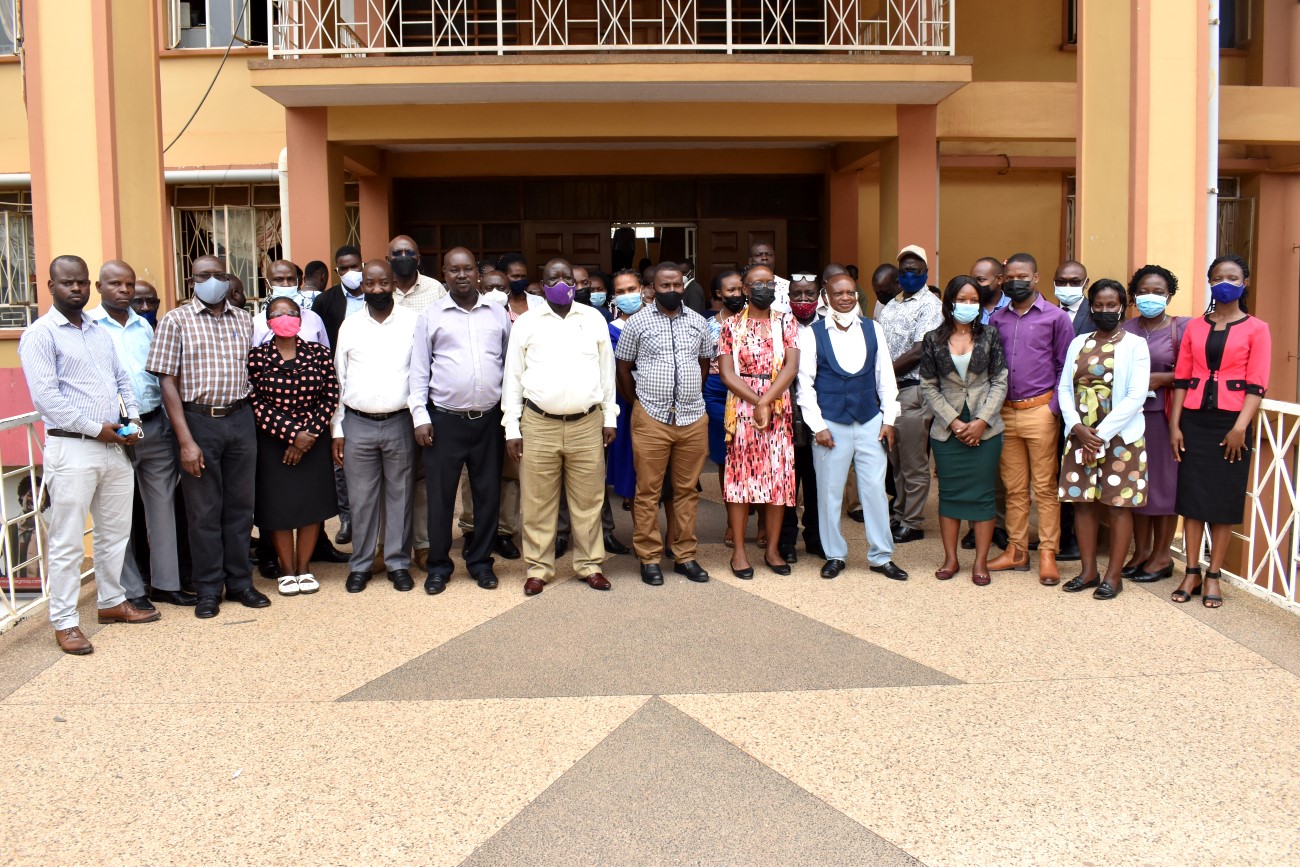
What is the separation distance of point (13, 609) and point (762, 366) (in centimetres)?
405

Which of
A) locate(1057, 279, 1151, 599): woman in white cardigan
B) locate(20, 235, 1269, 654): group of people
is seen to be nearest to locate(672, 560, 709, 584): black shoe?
locate(20, 235, 1269, 654): group of people

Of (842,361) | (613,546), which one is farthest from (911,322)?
(613,546)

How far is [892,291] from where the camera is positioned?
7.75 m

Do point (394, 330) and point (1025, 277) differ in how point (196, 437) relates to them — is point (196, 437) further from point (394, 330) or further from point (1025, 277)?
point (1025, 277)

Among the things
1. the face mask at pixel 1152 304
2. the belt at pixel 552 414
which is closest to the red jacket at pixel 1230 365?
the face mask at pixel 1152 304

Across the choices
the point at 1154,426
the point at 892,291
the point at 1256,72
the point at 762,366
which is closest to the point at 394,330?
the point at 762,366

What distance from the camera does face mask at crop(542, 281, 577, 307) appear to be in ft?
19.4

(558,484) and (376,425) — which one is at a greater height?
(376,425)

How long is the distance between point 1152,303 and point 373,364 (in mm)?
4204

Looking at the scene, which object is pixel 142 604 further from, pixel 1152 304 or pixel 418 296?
pixel 1152 304

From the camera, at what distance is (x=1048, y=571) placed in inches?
243

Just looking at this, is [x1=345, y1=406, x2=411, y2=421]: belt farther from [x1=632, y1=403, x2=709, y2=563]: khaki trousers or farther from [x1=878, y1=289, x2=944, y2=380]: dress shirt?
[x1=878, y1=289, x2=944, y2=380]: dress shirt

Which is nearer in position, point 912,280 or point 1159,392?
point 1159,392

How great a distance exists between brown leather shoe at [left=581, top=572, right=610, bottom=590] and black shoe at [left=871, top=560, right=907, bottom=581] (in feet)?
5.12
